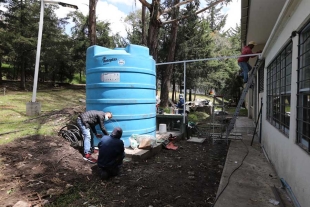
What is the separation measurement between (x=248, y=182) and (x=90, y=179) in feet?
9.54

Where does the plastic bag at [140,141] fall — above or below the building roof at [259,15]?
below

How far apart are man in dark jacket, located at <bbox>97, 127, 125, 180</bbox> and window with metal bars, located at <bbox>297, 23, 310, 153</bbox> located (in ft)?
10.0

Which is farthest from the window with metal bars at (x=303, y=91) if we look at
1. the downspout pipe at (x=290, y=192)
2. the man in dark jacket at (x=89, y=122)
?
the man in dark jacket at (x=89, y=122)

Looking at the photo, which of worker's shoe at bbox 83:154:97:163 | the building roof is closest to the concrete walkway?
worker's shoe at bbox 83:154:97:163

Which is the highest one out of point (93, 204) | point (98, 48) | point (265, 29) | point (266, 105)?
point (265, 29)

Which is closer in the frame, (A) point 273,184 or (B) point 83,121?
(A) point 273,184

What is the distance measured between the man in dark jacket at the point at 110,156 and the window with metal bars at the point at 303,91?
306 cm

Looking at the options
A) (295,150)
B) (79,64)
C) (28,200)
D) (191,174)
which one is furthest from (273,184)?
(79,64)

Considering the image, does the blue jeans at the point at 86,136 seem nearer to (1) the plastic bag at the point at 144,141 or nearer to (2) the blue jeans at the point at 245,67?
(1) the plastic bag at the point at 144,141

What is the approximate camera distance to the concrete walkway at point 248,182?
307cm

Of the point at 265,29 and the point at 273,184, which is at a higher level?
the point at 265,29

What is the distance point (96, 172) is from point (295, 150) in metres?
3.59

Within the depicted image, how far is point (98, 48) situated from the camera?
5898 mm

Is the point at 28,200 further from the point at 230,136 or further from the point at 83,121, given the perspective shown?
the point at 230,136
